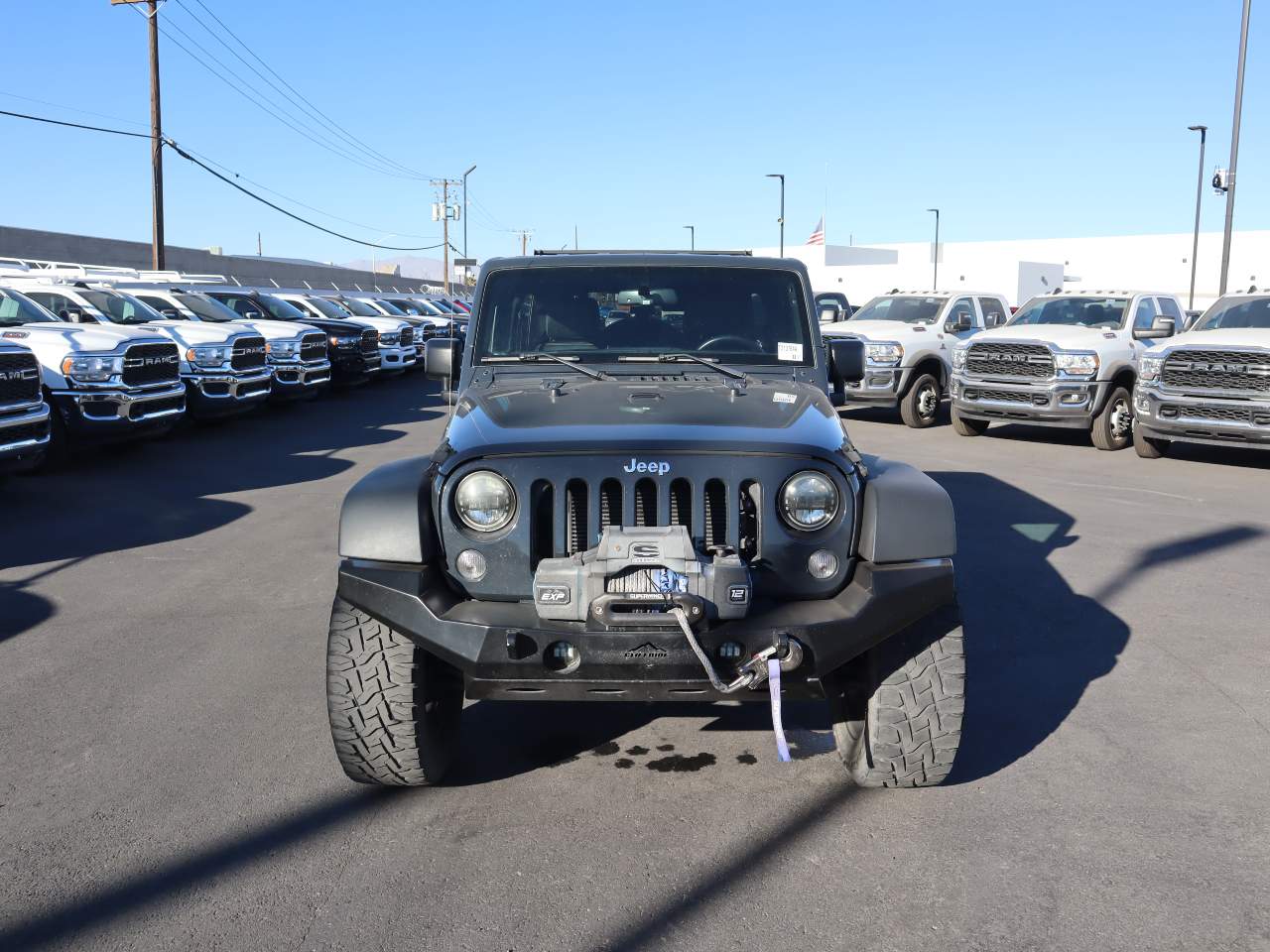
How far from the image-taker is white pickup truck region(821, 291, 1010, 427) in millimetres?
16672

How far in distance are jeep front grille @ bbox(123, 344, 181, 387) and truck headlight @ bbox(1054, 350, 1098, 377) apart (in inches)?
406

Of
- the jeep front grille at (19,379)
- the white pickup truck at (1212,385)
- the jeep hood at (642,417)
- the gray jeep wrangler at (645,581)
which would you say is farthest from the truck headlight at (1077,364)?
the jeep front grille at (19,379)

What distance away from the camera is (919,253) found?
3684 inches

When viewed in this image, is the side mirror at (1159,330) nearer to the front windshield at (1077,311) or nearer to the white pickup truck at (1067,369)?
the white pickup truck at (1067,369)

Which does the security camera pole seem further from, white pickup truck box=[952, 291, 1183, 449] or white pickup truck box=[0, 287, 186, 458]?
white pickup truck box=[952, 291, 1183, 449]

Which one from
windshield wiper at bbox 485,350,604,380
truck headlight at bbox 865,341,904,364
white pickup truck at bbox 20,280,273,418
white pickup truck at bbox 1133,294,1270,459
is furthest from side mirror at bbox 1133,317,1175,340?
white pickup truck at bbox 20,280,273,418

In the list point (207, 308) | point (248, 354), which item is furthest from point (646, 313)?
point (207, 308)

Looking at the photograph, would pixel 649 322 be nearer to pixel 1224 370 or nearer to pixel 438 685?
pixel 438 685

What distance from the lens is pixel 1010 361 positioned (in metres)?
14.9

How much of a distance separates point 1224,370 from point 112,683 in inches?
437

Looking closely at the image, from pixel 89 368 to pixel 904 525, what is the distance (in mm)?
10479

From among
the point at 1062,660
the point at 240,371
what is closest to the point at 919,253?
the point at 240,371

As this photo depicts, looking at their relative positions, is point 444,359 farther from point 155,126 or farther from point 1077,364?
point 155,126

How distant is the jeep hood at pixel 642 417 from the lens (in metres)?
3.87
